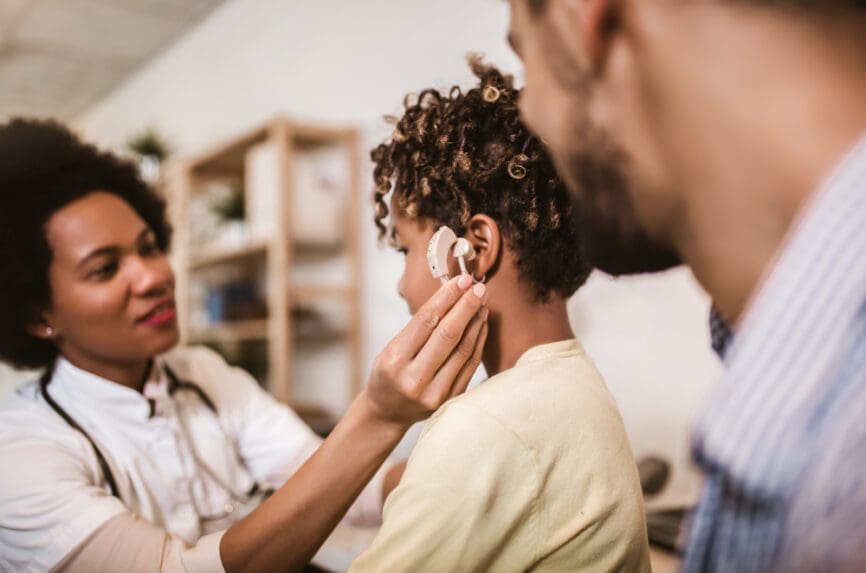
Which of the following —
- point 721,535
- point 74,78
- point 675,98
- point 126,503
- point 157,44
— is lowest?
point 126,503

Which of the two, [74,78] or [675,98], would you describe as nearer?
[675,98]

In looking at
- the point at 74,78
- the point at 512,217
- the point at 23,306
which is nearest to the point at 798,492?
the point at 512,217

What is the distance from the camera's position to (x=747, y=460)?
0.35 meters

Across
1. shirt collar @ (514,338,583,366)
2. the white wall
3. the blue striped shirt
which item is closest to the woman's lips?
the white wall

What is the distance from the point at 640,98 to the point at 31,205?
3.13 ft

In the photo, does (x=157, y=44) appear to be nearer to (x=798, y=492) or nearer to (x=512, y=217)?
(x=512, y=217)

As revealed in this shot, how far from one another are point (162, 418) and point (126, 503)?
15cm

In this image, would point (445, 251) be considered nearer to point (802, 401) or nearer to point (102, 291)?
point (802, 401)

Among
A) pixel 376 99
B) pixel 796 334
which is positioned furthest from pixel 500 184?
pixel 376 99

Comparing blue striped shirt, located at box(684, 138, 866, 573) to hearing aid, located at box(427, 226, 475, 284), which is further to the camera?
hearing aid, located at box(427, 226, 475, 284)

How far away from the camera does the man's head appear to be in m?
0.38

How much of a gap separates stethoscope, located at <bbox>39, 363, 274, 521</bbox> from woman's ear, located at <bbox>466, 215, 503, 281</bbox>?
0.59m

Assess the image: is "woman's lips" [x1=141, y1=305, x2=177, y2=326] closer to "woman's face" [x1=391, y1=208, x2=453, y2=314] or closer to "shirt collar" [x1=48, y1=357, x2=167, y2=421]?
"shirt collar" [x1=48, y1=357, x2=167, y2=421]

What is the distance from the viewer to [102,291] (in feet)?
3.40
